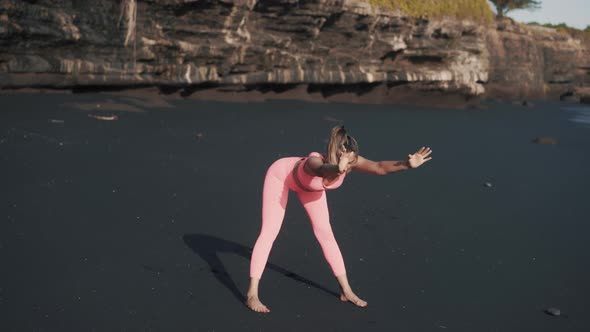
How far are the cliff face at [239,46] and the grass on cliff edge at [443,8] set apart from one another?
48 cm

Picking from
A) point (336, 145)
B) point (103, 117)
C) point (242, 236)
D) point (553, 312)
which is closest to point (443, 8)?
point (103, 117)

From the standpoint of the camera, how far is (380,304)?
5531 mm

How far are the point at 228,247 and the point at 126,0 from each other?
13066 mm

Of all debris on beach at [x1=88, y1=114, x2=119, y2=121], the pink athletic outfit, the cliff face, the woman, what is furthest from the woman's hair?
the cliff face

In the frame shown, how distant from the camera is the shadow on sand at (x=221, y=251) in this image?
5.71 m

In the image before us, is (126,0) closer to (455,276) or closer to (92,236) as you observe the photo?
(92,236)

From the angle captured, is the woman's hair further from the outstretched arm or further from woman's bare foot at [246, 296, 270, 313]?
woman's bare foot at [246, 296, 270, 313]

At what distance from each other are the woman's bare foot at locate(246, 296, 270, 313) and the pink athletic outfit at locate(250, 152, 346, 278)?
0.64 ft

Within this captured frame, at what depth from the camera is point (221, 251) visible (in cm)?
657

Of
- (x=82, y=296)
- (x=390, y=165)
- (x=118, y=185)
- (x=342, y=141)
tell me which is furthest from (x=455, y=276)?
(x=118, y=185)

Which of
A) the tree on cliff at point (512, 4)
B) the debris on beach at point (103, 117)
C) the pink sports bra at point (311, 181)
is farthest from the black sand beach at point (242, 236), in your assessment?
the tree on cliff at point (512, 4)

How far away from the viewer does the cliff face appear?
1647 cm

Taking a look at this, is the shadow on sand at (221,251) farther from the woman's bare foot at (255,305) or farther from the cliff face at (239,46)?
the cliff face at (239,46)

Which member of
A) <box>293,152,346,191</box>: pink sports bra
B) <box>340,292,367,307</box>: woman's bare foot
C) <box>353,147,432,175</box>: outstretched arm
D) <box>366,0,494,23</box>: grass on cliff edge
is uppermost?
<box>366,0,494,23</box>: grass on cliff edge
